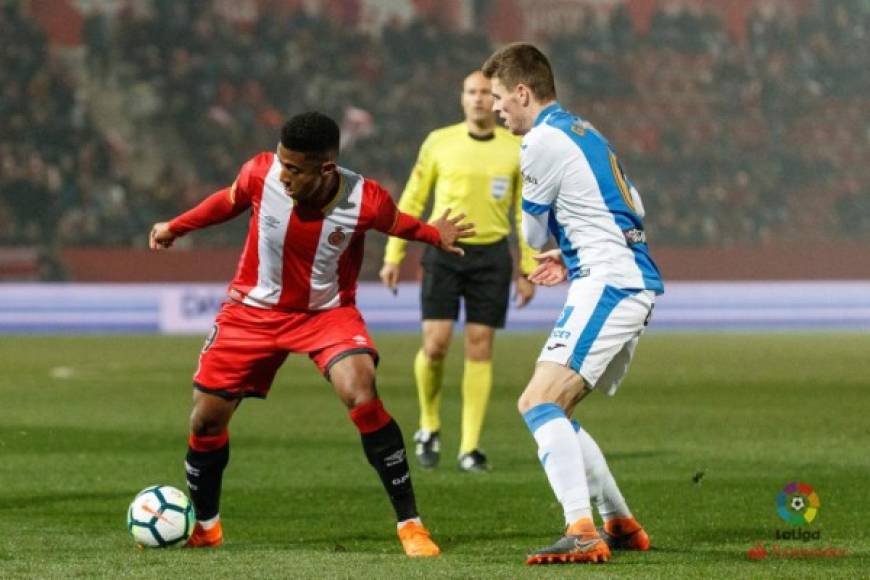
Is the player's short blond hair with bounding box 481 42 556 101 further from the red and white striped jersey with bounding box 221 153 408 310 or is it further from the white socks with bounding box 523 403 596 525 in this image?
the white socks with bounding box 523 403 596 525

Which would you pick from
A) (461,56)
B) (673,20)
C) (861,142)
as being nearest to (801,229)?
(861,142)

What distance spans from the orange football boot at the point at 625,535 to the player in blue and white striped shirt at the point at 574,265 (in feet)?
0.34

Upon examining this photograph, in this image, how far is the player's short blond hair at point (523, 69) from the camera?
598 centimetres

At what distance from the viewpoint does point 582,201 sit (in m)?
5.93

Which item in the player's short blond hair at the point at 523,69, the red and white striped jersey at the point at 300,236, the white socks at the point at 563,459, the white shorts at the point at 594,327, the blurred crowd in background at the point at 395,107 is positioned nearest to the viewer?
the white socks at the point at 563,459

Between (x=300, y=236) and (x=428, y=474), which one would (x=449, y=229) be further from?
(x=428, y=474)

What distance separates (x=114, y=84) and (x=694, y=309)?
1167 centimetres

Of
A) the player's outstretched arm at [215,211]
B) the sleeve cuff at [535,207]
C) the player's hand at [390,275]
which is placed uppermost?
the sleeve cuff at [535,207]

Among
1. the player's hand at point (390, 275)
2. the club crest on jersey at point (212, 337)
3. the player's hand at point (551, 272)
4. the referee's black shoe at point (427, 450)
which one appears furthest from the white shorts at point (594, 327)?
the player's hand at point (390, 275)

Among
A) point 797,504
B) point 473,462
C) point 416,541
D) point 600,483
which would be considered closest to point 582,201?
point 600,483

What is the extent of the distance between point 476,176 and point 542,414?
4.10 metres

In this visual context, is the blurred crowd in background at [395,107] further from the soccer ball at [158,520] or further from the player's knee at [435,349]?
the soccer ball at [158,520]

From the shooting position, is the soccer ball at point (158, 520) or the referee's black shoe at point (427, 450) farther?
the referee's black shoe at point (427, 450)

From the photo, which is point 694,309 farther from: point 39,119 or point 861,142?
point 39,119
